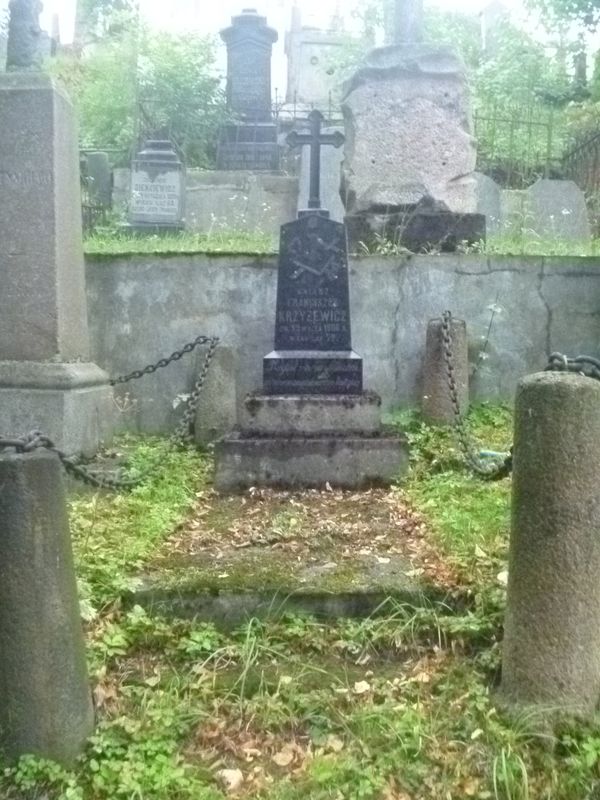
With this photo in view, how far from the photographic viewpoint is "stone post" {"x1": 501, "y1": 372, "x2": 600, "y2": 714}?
2.59m

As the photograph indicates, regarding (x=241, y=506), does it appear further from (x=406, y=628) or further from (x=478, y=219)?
(x=478, y=219)

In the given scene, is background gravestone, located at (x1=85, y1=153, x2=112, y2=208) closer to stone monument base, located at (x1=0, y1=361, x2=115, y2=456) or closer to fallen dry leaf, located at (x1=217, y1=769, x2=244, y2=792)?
stone monument base, located at (x1=0, y1=361, x2=115, y2=456)

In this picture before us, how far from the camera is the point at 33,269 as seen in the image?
526 cm

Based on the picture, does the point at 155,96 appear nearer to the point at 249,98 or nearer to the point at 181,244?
the point at 249,98

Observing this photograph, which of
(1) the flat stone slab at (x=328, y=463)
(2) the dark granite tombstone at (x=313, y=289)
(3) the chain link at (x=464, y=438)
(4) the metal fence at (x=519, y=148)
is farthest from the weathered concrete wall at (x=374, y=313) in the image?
(4) the metal fence at (x=519, y=148)

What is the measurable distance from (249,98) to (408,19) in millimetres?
4357

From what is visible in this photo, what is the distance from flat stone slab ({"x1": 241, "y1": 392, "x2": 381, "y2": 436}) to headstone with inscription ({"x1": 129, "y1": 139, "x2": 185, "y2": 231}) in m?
7.26

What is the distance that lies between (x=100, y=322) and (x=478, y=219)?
352 centimetres

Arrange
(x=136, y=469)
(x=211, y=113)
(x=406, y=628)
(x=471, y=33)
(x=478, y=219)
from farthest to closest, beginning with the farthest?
(x=471, y=33) → (x=211, y=113) → (x=478, y=219) → (x=136, y=469) → (x=406, y=628)

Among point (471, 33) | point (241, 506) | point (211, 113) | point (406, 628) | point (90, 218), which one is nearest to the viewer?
point (406, 628)

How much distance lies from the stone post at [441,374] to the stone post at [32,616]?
4.62 m

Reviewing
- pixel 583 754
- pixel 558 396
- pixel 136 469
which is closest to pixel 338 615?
pixel 583 754

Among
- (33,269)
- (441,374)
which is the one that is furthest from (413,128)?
(33,269)

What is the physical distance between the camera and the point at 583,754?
2.51 m
